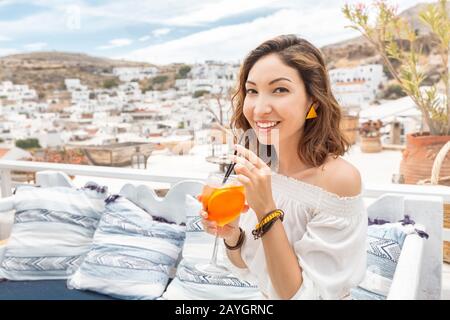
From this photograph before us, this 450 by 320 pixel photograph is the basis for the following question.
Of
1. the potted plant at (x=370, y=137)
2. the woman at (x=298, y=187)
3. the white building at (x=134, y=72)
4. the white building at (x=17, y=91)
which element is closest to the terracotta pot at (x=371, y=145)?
the potted plant at (x=370, y=137)

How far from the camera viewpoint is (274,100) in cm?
67

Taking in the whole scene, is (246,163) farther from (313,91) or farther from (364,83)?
(364,83)

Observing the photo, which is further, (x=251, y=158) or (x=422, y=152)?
(x=422, y=152)

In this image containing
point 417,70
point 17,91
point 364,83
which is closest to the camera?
point 417,70

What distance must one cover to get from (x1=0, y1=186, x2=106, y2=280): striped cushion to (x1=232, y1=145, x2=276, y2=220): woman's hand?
150 centimetres

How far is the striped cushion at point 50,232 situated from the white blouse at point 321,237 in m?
1.37

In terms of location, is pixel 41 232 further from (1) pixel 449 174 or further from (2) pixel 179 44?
(2) pixel 179 44

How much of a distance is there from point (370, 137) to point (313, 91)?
7.67 metres

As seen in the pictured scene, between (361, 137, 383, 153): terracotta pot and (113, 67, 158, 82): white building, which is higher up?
(113, 67, 158, 82): white building

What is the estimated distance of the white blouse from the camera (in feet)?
2.19

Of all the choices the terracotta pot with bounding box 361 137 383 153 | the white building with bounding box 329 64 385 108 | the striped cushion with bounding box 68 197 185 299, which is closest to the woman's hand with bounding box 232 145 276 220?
the striped cushion with bounding box 68 197 185 299

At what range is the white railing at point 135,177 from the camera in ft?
5.46

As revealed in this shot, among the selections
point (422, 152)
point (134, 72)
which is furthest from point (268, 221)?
point (134, 72)

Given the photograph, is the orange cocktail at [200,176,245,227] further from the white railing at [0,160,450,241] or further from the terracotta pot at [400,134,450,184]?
the terracotta pot at [400,134,450,184]
